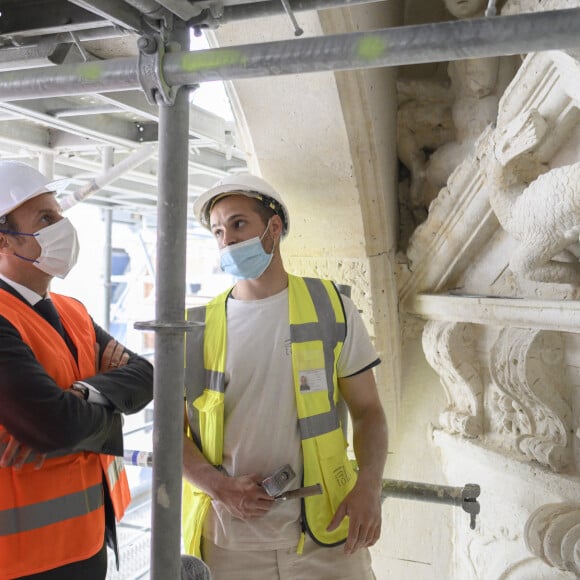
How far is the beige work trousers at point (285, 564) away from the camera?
68.8 inches

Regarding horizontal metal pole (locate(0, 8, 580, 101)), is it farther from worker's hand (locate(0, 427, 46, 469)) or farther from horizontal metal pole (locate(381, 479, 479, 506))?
horizontal metal pole (locate(381, 479, 479, 506))

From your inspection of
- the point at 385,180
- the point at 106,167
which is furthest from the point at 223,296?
the point at 106,167

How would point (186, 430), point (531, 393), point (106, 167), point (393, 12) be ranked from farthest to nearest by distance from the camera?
point (106, 167)
point (393, 12)
point (531, 393)
point (186, 430)

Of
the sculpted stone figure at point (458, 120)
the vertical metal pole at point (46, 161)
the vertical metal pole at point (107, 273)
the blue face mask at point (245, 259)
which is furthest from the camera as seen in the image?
the vertical metal pole at point (107, 273)

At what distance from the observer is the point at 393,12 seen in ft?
9.34

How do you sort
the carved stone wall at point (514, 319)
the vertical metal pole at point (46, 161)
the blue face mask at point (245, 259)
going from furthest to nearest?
the vertical metal pole at point (46, 161), the carved stone wall at point (514, 319), the blue face mask at point (245, 259)

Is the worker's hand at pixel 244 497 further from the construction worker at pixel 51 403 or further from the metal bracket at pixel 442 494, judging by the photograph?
the metal bracket at pixel 442 494

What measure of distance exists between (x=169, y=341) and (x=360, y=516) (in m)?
0.73

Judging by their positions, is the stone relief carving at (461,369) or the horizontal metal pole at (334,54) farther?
the stone relief carving at (461,369)

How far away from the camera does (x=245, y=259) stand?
6.23 feet

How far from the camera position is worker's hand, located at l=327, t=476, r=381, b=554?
5.67ft

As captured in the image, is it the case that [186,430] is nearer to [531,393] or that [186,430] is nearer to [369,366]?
[369,366]

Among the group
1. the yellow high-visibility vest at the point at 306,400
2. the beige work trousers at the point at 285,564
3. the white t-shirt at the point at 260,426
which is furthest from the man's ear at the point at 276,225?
the beige work trousers at the point at 285,564

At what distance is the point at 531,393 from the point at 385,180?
3.54 feet
